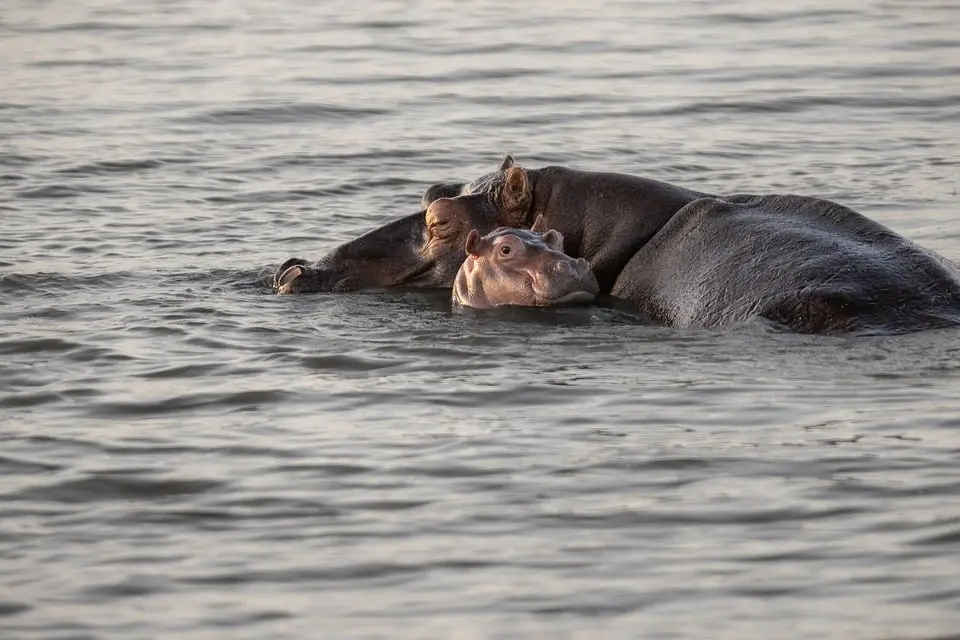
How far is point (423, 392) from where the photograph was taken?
851 centimetres

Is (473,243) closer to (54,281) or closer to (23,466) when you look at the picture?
(54,281)

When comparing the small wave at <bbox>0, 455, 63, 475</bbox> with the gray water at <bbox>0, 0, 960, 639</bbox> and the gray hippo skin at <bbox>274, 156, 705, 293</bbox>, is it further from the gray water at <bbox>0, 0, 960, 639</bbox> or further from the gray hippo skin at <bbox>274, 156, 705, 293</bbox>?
the gray hippo skin at <bbox>274, 156, 705, 293</bbox>

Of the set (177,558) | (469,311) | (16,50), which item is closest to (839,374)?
(469,311)

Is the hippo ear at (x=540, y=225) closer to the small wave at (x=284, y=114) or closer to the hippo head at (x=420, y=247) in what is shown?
the hippo head at (x=420, y=247)

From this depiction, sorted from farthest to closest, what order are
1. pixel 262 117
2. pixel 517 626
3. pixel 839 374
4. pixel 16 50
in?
1. pixel 16 50
2. pixel 262 117
3. pixel 839 374
4. pixel 517 626

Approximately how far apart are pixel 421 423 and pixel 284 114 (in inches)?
414

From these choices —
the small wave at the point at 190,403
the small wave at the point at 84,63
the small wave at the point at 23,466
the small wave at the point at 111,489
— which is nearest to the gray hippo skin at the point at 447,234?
the small wave at the point at 190,403

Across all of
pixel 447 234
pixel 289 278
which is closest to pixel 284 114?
pixel 289 278

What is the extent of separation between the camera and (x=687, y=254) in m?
9.61

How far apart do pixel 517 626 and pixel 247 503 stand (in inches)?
62.1

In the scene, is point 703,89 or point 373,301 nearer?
point 373,301

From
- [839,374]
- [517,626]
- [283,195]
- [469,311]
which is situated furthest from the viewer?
[283,195]

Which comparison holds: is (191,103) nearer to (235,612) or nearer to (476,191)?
(476,191)

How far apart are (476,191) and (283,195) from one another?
3984 mm
